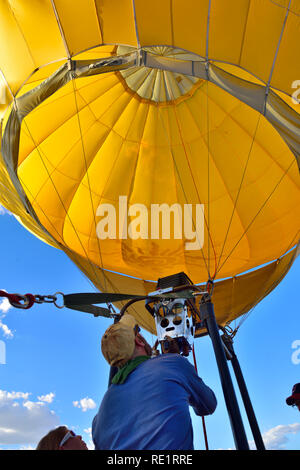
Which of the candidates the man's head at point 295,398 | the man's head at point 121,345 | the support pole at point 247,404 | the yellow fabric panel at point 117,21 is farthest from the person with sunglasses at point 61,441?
the yellow fabric panel at point 117,21

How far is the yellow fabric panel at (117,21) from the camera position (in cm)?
272

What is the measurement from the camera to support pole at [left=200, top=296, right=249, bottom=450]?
200cm

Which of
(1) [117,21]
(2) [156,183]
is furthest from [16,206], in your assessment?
(1) [117,21]

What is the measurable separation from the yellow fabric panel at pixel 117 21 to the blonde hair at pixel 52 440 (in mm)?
2579

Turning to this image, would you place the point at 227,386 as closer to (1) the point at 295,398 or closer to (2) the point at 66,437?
(1) the point at 295,398

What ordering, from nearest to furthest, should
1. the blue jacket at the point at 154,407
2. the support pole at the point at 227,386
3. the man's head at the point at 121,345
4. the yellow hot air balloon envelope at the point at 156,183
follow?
the blue jacket at the point at 154,407, the man's head at the point at 121,345, the support pole at the point at 227,386, the yellow hot air balloon envelope at the point at 156,183

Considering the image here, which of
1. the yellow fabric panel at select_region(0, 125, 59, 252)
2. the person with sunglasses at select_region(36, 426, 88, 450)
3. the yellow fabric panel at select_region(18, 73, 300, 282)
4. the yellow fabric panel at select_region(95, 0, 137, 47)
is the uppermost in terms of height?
the yellow fabric panel at select_region(18, 73, 300, 282)

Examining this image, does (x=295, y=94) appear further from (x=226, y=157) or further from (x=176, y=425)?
(x=176, y=425)

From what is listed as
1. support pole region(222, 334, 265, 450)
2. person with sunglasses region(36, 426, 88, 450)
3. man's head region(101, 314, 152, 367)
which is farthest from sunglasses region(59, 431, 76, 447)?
support pole region(222, 334, 265, 450)

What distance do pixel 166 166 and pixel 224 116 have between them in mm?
947

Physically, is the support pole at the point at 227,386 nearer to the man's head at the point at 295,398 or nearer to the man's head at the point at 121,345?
the man's head at the point at 295,398

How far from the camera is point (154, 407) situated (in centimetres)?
138

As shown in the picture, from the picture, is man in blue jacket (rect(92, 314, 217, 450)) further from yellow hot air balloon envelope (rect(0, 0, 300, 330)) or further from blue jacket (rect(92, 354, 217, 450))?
yellow hot air balloon envelope (rect(0, 0, 300, 330))

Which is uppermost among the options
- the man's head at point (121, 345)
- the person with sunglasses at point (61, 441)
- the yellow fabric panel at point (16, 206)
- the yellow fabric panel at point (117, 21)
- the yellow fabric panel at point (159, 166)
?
the yellow fabric panel at point (159, 166)
